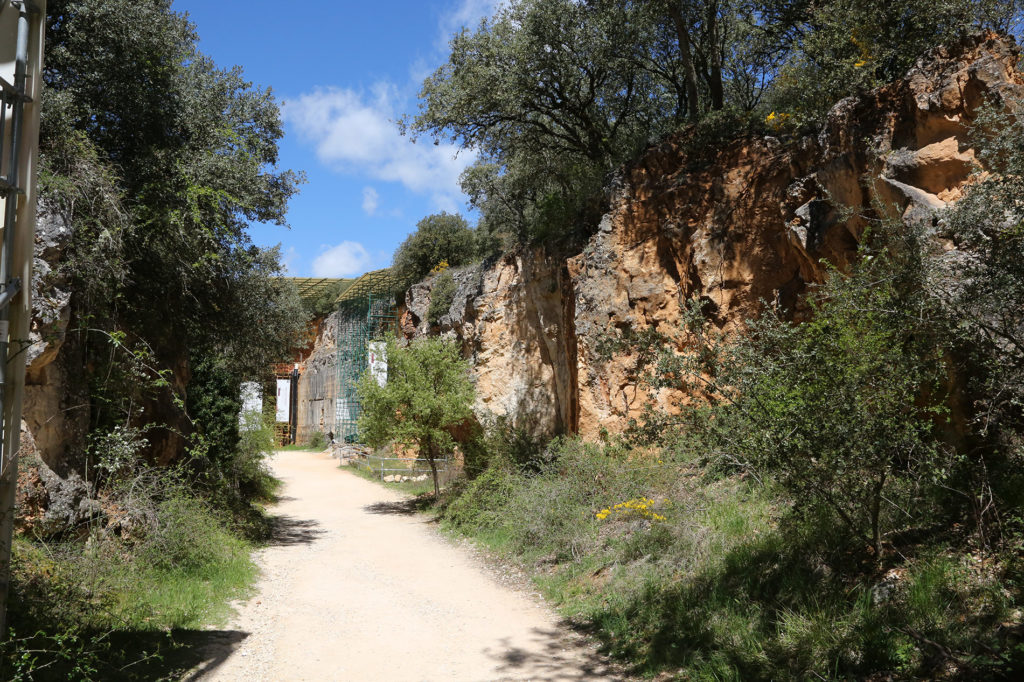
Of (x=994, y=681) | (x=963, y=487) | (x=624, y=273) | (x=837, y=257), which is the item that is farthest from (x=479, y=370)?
(x=994, y=681)

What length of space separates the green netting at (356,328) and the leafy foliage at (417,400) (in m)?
13.3

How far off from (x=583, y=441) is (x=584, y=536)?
4543 millimetres

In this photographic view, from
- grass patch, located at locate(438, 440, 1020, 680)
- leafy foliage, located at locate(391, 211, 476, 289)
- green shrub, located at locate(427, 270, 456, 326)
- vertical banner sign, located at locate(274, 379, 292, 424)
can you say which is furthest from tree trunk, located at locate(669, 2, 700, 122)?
vertical banner sign, located at locate(274, 379, 292, 424)

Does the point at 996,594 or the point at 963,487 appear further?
the point at 963,487

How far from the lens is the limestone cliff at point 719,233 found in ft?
25.6

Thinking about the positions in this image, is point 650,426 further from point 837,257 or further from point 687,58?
point 687,58

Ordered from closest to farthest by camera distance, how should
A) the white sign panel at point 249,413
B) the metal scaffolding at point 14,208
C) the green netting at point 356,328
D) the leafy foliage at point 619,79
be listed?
the metal scaffolding at point 14,208, the leafy foliage at point 619,79, the white sign panel at point 249,413, the green netting at point 356,328

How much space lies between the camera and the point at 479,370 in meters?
20.3

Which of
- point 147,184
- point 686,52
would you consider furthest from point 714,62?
point 147,184

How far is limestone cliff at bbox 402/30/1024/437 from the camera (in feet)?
25.6

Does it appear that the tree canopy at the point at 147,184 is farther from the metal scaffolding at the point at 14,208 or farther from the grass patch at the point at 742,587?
the grass patch at the point at 742,587

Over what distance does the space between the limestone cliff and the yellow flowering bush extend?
2367 mm

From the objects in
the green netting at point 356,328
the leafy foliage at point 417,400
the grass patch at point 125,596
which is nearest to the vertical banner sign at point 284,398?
the green netting at point 356,328

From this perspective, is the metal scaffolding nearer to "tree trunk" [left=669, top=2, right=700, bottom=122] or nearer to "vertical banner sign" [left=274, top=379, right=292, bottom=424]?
"tree trunk" [left=669, top=2, right=700, bottom=122]
